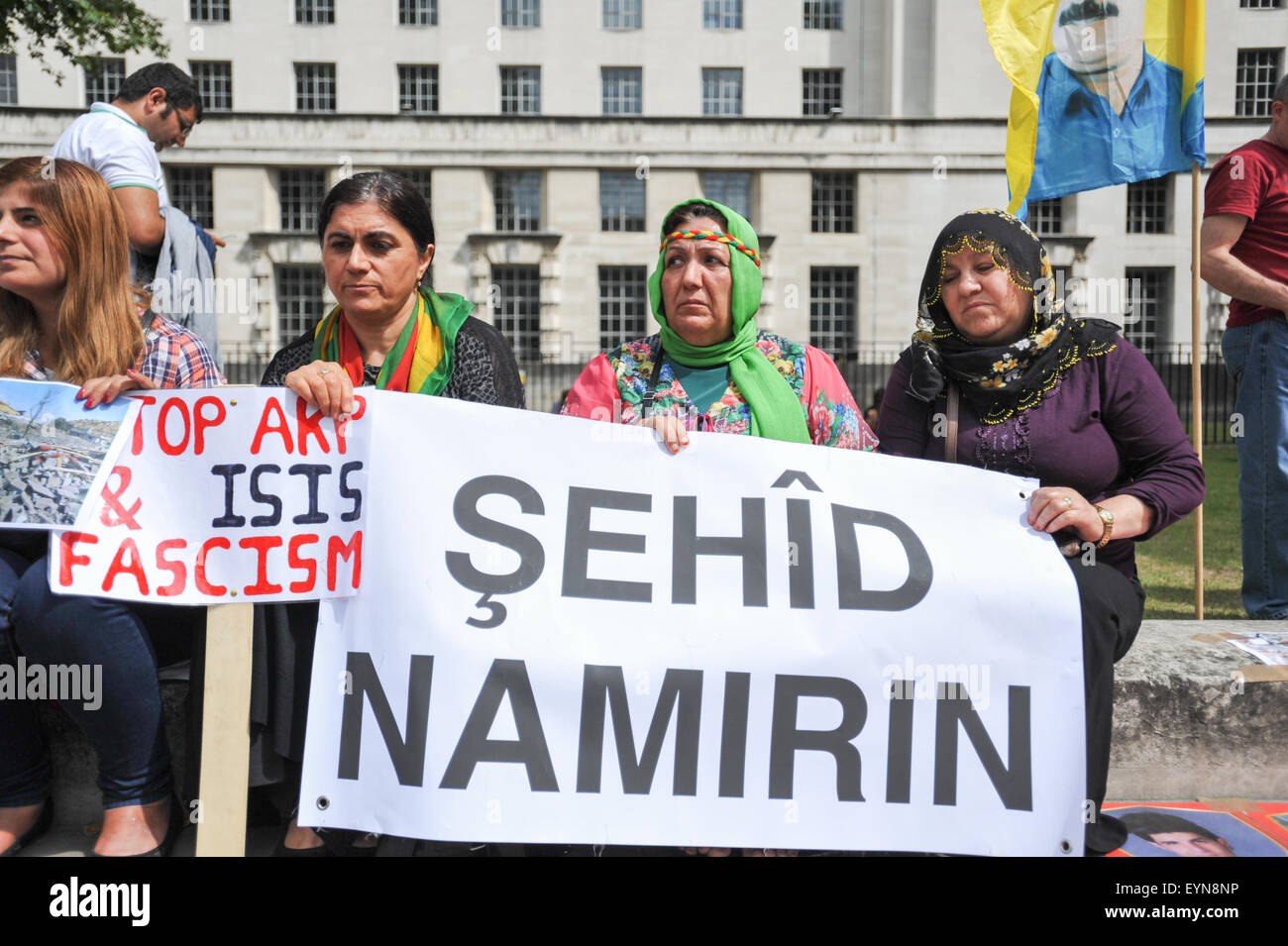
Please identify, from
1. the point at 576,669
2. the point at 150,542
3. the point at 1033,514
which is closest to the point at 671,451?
the point at 576,669

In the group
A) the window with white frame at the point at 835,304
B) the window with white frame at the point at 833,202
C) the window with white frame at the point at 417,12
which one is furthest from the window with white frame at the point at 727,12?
the window with white frame at the point at 417,12

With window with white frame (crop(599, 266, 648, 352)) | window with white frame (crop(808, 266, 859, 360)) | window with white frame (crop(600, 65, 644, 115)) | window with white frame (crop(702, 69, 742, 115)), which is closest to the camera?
Answer: window with white frame (crop(599, 266, 648, 352))

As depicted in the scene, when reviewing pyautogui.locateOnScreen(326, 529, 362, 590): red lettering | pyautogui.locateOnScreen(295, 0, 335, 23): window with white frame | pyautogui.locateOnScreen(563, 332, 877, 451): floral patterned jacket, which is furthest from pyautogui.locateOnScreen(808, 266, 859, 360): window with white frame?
pyautogui.locateOnScreen(326, 529, 362, 590): red lettering

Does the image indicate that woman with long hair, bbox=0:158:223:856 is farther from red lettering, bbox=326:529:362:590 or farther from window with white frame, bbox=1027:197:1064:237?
window with white frame, bbox=1027:197:1064:237

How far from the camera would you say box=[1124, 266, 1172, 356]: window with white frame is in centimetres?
3231

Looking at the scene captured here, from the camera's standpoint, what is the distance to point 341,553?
8.38ft

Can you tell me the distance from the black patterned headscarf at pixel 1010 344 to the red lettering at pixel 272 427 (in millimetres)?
1802

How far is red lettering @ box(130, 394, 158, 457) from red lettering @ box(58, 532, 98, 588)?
25 centimetres

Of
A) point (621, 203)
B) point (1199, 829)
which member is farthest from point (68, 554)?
point (621, 203)

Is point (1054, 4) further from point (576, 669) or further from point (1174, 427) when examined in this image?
point (576, 669)

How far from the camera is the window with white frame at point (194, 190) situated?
31594 mm

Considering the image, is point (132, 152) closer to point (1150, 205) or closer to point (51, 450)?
point (51, 450)

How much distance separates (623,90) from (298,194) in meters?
11.2

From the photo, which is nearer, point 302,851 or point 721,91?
point 302,851
